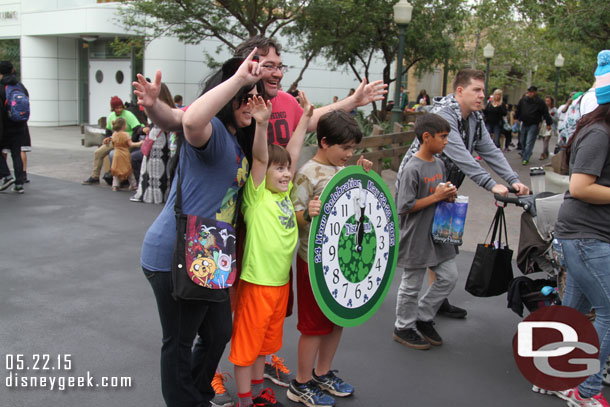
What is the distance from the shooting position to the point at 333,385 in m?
3.58

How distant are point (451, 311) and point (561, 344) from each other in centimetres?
178

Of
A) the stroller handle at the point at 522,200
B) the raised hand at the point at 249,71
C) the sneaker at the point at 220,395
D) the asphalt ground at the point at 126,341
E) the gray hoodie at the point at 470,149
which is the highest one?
the raised hand at the point at 249,71

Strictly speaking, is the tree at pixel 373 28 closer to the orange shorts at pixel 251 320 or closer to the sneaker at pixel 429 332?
the sneaker at pixel 429 332

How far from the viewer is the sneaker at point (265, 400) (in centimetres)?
328

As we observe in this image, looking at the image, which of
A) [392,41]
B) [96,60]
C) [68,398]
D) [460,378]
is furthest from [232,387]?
[96,60]

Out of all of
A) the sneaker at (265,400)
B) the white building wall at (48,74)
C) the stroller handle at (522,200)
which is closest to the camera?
the sneaker at (265,400)

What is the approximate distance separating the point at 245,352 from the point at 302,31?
1480 centimetres

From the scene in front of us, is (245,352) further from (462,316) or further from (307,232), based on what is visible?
(462,316)

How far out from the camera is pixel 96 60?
23406mm

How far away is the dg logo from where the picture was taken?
3.27 metres

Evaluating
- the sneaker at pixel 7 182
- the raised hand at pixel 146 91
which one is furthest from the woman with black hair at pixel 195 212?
the sneaker at pixel 7 182

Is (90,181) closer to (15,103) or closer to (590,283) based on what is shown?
(15,103)

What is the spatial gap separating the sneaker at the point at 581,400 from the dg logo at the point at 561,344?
0.23 meters

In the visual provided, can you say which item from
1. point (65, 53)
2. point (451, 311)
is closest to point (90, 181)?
point (451, 311)
